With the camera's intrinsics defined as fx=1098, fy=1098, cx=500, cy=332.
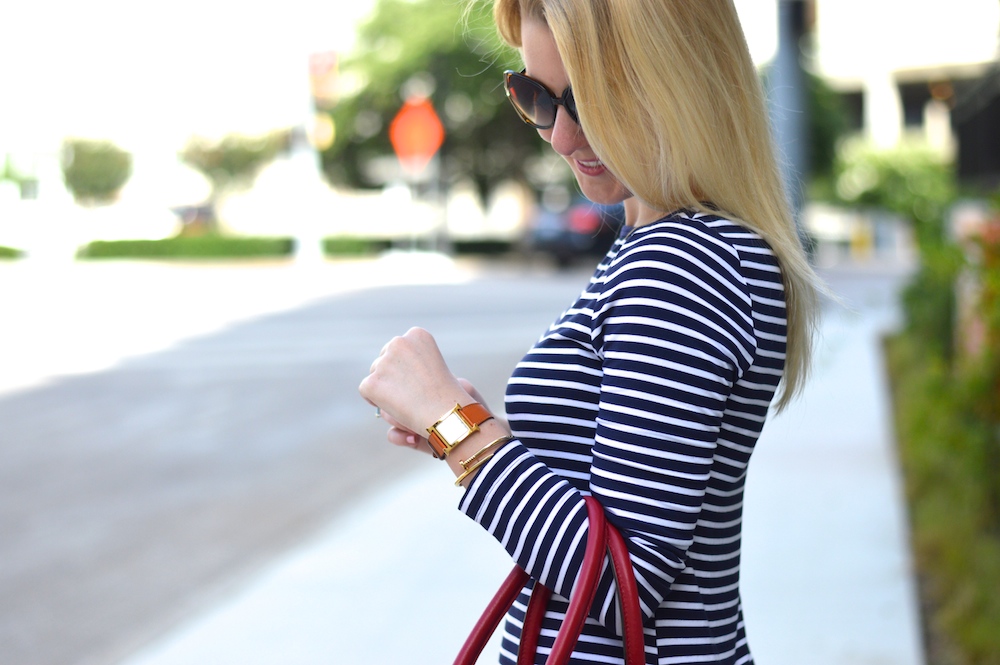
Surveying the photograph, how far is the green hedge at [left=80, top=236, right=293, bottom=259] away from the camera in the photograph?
31484 millimetres

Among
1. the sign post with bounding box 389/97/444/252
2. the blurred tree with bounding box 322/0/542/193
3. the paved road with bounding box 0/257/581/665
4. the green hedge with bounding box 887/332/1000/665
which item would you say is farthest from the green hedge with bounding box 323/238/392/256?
the green hedge with bounding box 887/332/1000/665

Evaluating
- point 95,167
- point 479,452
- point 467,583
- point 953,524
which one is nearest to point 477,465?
point 479,452

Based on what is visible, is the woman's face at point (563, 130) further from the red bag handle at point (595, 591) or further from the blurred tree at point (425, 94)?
the blurred tree at point (425, 94)

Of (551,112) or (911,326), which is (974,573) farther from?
(911,326)

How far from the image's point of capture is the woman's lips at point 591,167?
60.7 inches

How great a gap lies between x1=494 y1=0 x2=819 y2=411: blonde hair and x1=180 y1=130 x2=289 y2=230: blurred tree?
1673 inches

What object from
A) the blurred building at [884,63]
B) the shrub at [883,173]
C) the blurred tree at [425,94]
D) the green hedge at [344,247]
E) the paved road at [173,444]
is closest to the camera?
the paved road at [173,444]

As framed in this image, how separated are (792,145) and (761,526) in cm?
828

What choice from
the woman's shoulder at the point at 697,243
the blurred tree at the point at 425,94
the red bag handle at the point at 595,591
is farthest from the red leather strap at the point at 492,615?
the blurred tree at the point at 425,94

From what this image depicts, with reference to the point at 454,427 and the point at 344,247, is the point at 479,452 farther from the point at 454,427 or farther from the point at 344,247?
the point at 344,247

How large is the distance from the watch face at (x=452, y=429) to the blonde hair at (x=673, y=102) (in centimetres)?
37

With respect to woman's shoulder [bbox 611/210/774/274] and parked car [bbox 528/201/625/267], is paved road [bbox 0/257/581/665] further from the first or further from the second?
parked car [bbox 528/201/625/267]

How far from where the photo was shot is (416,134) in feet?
92.5

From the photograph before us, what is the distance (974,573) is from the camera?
3.88 metres
